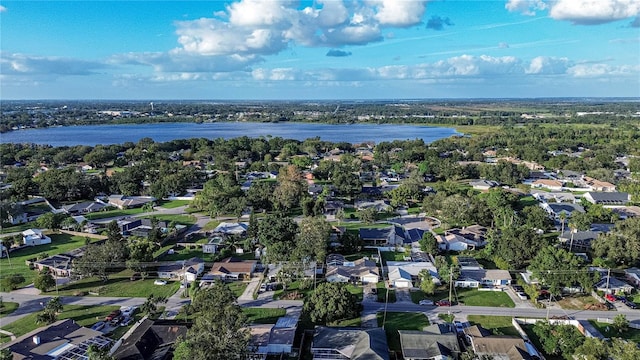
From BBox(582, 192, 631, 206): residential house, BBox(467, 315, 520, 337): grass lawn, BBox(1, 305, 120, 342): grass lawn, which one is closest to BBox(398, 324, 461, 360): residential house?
BBox(467, 315, 520, 337): grass lawn

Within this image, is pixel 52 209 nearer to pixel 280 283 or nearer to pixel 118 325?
pixel 118 325

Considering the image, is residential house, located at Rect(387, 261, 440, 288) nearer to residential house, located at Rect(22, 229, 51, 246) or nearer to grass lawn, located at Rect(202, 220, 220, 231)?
grass lawn, located at Rect(202, 220, 220, 231)

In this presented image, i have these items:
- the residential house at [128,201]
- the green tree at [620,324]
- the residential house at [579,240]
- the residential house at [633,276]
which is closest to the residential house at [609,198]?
the residential house at [579,240]

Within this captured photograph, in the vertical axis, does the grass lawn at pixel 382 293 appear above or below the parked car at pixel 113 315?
below

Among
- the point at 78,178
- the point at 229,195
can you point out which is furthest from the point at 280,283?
the point at 78,178

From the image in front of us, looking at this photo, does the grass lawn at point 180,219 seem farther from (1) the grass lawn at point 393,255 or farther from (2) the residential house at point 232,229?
(1) the grass lawn at point 393,255

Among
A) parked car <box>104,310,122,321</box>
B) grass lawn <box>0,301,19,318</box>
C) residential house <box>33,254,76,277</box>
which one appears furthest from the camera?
residential house <box>33,254,76,277</box>
